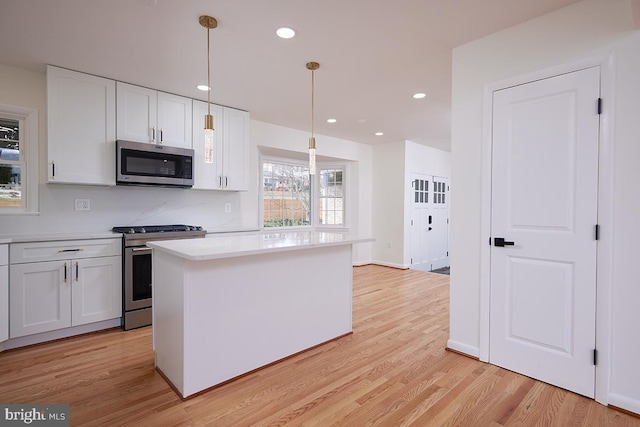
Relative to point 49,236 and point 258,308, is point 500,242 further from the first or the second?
point 49,236

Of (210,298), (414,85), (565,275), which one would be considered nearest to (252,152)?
(414,85)

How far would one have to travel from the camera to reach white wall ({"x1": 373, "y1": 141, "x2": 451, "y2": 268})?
19.8ft

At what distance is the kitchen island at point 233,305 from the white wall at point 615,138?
1022 mm

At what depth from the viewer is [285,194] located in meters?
5.74

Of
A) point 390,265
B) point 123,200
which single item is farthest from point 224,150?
point 390,265

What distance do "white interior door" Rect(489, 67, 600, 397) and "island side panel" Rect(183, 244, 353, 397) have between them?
126 centimetres

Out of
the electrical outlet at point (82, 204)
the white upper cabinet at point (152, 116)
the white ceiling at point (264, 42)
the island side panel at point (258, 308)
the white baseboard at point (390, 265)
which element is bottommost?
the white baseboard at point (390, 265)

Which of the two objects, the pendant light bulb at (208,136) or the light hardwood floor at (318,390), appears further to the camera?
the pendant light bulb at (208,136)

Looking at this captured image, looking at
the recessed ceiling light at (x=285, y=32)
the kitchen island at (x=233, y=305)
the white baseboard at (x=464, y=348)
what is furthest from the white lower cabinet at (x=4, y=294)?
the white baseboard at (x=464, y=348)

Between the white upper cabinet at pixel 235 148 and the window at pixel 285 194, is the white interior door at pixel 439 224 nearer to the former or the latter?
the window at pixel 285 194

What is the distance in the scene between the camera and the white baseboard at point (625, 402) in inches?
70.5

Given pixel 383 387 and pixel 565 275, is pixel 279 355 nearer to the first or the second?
pixel 383 387

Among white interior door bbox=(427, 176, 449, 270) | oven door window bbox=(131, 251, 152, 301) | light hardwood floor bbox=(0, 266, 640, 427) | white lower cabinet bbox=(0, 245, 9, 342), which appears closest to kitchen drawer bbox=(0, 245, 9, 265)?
white lower cabinet bbox=(0, 245, 9, 342)

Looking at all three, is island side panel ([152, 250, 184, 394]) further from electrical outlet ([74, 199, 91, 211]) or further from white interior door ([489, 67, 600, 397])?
white interior door ([489, 67, 600, 397])
